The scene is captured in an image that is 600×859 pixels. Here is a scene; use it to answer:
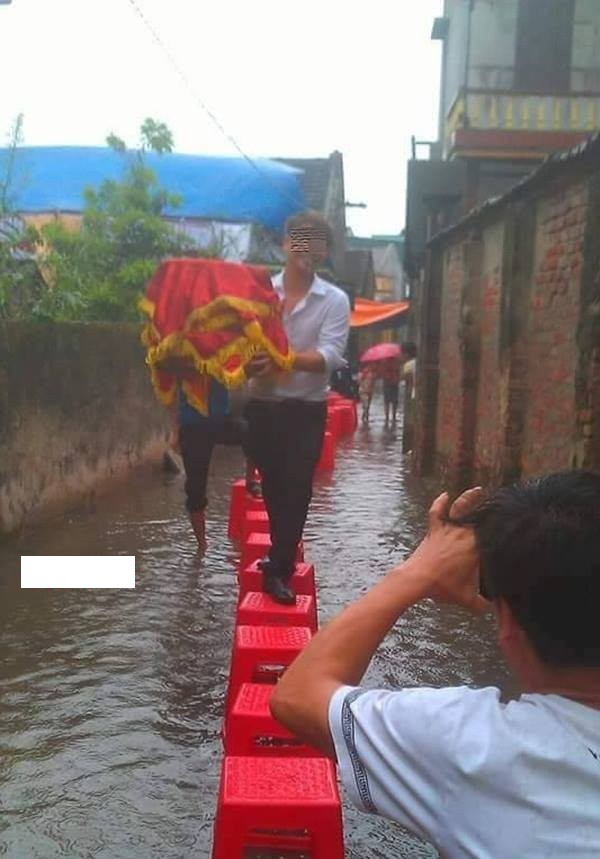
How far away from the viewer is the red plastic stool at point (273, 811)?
2.85m

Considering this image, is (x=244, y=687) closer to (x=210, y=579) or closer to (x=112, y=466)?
(x=210, y=579)

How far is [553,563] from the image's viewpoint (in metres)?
1.49

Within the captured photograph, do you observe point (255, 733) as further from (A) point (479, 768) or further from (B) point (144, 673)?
(A) point (479, 768)

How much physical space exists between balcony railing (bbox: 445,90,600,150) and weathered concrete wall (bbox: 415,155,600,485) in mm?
4101

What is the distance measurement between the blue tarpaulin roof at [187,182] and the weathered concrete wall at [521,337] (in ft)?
20.0

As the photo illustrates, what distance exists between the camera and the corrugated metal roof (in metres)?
6.27

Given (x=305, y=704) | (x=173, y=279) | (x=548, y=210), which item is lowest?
(x=305, y=704)

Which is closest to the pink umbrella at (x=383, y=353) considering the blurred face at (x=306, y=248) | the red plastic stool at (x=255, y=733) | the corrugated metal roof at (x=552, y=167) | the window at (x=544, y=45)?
the window at (x=544, y=45)

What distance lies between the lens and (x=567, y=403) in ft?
23.1

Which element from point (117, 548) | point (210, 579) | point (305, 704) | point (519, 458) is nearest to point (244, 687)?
point (305, 704)

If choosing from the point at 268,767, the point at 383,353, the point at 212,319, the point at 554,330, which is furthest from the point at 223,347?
the point at 383,353

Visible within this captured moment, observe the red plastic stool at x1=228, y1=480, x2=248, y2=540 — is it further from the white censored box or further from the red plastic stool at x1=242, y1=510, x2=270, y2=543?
the white censored box

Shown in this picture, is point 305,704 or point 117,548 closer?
point 305,704

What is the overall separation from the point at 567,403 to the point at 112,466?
467 centimetres
